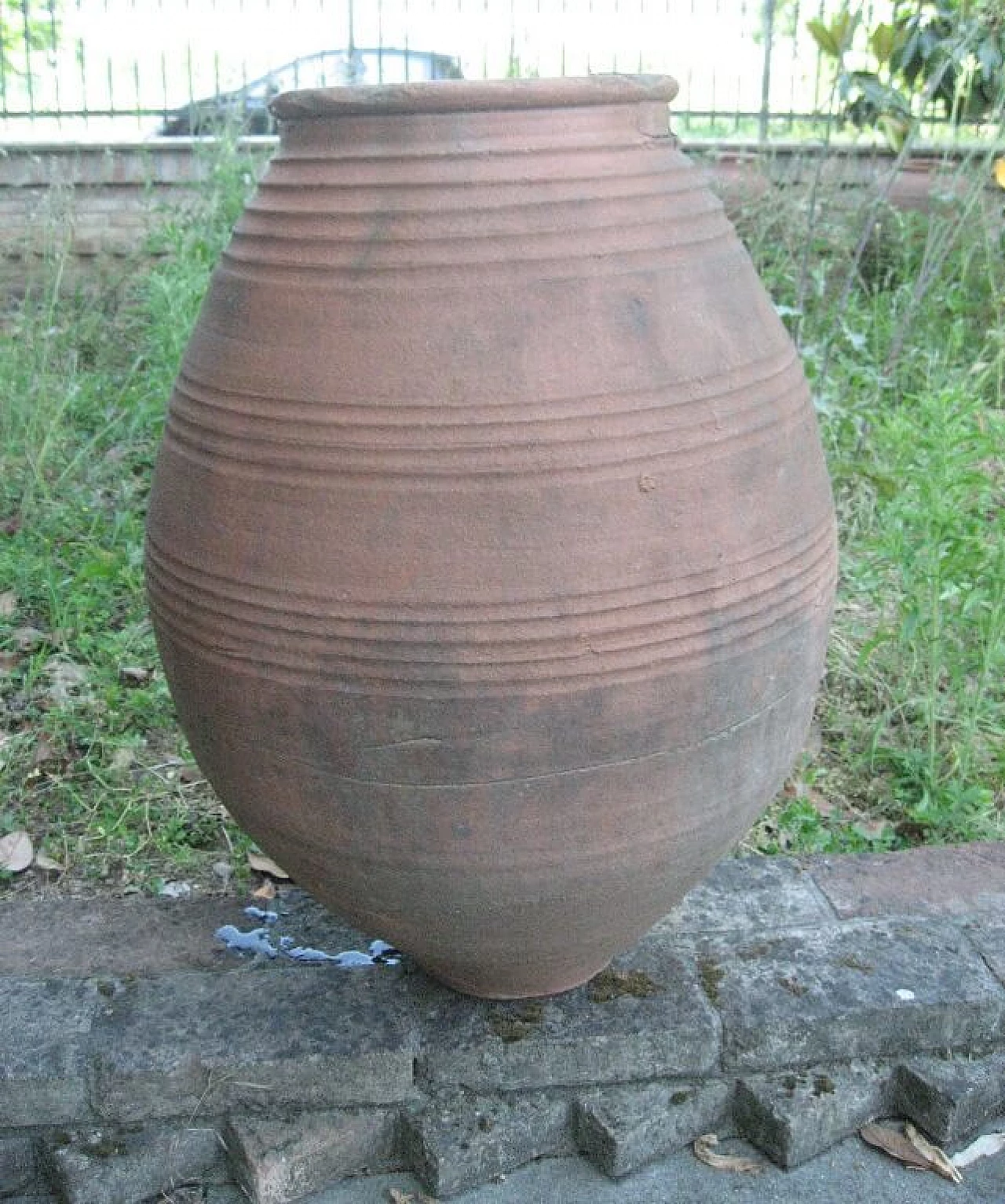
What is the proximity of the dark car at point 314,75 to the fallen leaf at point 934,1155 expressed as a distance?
585 cm

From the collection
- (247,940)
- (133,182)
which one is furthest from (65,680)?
(133,182)

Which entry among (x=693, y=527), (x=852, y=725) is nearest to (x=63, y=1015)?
(x=693, y=527)

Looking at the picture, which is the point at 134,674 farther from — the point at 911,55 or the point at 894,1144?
the point at 911,55

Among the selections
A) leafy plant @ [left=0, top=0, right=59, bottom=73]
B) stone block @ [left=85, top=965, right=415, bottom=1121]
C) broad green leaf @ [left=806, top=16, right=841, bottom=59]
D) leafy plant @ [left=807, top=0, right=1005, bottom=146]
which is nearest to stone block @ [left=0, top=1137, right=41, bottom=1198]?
stone block @ [left=85, top=965, right=415, bottom=1121]

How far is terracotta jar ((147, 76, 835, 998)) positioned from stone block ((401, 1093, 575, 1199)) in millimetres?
425

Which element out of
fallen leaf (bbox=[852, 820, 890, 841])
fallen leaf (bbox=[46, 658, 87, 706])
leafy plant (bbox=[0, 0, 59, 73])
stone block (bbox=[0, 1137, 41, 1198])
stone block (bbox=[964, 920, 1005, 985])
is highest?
leafy plant (bbox=[0, 0, 59, 73])

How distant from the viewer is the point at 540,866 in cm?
202

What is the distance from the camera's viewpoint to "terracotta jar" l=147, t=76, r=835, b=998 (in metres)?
1.85

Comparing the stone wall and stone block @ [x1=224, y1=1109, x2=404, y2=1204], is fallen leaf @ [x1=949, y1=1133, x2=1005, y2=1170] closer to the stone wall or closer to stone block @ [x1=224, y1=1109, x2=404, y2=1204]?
stone block @ [x1=224, y1=1109, x2=404, y2=1204]

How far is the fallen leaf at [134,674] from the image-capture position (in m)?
3.56

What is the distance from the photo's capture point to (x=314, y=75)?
7816mm

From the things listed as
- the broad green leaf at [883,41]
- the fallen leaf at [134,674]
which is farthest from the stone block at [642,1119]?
the broad green leaf at [883,41]

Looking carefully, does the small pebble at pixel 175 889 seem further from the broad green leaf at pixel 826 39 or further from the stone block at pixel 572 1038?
the broad green leaf at pixel 826 39

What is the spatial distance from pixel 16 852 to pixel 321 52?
5.60m
